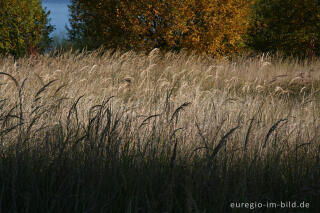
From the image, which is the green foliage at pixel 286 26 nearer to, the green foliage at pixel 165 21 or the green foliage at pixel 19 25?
the green foliage at pixel 165 21

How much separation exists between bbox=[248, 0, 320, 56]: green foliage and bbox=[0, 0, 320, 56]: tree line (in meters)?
0.04

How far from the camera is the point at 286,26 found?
15000mm

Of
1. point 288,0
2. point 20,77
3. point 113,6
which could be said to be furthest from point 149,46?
point 288,0

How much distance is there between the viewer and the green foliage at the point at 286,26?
13812 millimetres

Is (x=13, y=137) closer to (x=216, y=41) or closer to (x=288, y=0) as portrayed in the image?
(x=216, y=41)

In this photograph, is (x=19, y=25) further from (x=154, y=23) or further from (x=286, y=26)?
(x=286, y=26)

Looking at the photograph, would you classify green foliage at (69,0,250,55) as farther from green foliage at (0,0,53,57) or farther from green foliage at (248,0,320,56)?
green foliage at (248,0,320,56)

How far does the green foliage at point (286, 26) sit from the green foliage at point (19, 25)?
929cm

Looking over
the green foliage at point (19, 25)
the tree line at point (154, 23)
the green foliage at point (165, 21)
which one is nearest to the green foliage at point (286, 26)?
the tree line at point (154, 23)

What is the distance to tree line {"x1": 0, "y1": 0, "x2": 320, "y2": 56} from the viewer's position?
31.3 ft

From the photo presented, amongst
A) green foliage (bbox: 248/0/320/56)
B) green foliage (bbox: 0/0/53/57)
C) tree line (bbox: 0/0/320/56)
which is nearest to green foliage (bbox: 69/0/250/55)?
tree line (bbox: 0/0/320/56)

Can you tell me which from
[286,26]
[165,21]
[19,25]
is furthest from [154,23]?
[286,26]

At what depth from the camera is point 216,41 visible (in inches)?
400

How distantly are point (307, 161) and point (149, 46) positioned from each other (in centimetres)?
808
